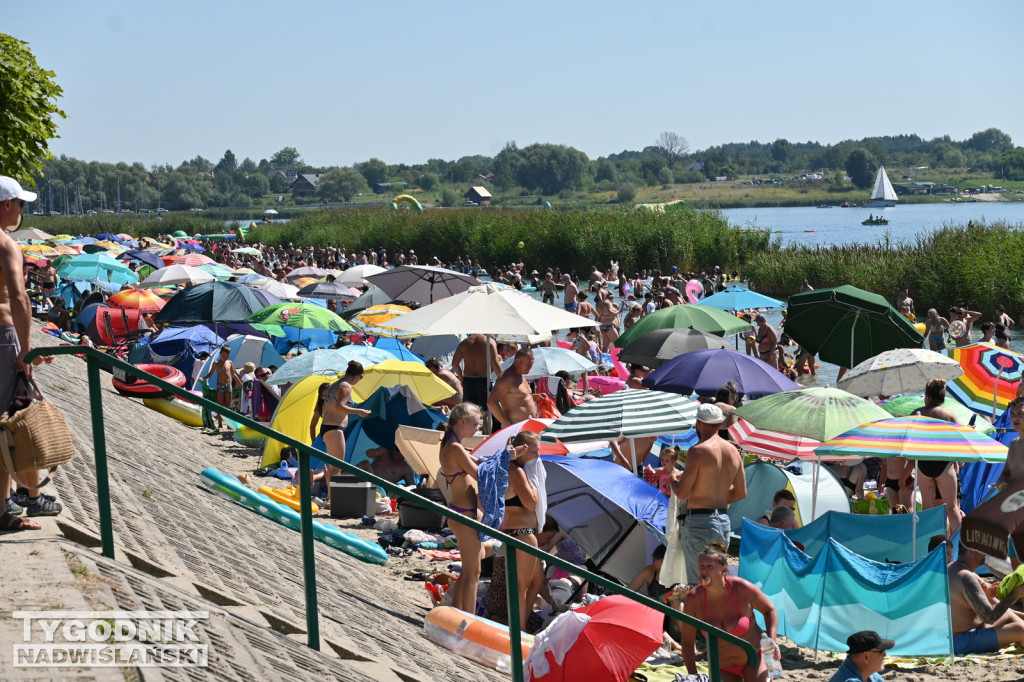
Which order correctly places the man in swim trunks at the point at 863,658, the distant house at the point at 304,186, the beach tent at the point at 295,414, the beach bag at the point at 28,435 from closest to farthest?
the beach bag at the point at 28,435 < the man in swim trunks at the point at 863,658 < the beach tent at the point at 295,414 < the distant house at the point at 304,186

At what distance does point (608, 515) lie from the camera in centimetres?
759

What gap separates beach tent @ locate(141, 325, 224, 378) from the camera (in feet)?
52.1

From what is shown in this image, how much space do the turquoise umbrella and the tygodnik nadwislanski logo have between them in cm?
2311

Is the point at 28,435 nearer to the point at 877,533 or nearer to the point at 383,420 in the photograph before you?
the point at 877,533

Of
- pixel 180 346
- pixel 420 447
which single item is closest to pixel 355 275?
pixel 180 346

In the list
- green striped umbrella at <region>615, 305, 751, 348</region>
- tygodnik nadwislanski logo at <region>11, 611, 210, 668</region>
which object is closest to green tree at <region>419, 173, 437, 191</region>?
green striped umbrella at <region>615, 305, 751, 348</region>

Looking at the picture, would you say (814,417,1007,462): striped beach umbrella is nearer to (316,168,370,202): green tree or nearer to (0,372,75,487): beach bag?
(0,372,75,487): beach bag

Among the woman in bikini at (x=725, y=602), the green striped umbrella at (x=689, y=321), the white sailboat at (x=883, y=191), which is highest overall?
the white sailboat at (x=883, y=191)

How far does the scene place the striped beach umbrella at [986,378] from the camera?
10477mm

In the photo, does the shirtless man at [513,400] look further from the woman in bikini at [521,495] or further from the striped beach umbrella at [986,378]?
the striped beach umbrella at [986,378]

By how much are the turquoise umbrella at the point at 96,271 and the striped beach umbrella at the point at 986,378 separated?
20.5 metres

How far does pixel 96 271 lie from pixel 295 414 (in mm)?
16324

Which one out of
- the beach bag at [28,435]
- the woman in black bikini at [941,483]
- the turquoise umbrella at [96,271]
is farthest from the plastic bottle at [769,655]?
the turquoise umbrella at [96,271]

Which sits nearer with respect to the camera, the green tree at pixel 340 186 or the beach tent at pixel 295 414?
the beach tent at pixel 295 414
